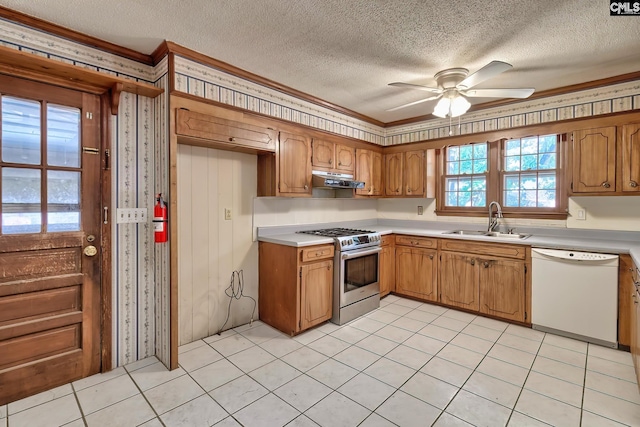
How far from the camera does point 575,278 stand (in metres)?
2.86

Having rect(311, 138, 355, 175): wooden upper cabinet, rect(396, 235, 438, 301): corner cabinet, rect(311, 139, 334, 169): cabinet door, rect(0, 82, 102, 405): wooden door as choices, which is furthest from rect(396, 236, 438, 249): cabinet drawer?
rect(0, 82, 102, 405): wooden door

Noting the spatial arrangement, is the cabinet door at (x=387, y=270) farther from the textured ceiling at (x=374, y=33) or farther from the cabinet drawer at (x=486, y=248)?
the textured ceiling at (x=374, y=33)

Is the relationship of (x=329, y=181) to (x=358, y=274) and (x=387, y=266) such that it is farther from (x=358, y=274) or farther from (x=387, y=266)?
(x=387, y=266)

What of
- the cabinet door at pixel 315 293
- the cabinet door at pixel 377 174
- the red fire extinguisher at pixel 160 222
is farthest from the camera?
the cabinet door at pixel 377 174

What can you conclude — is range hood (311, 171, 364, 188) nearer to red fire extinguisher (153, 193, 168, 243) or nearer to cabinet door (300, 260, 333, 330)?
cabinet door (300, 260, 333, 330)

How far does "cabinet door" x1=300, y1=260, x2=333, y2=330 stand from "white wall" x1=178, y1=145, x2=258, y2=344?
0.66 metres

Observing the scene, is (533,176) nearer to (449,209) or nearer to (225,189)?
(449,209)

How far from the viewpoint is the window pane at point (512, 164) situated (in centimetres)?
374

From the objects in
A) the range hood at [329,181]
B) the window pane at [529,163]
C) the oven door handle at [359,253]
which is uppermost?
the window pane at [529,163]

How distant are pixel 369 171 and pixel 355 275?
5.40 feet

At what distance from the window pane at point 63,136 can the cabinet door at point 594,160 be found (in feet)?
14.7

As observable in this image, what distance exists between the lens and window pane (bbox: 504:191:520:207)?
3.75 meters

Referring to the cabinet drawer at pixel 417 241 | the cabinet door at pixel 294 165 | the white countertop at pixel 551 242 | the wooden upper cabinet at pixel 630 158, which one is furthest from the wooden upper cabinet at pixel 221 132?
the wooden upper cabinet at pixel 630 158

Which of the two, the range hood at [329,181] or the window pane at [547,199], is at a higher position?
the range hood at [329,181]
